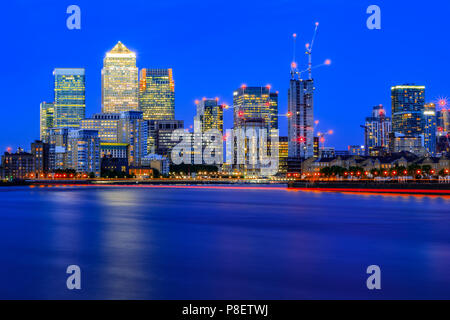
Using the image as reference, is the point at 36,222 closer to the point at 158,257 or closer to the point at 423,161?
the point at 158,257

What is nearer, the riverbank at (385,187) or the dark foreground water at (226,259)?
the dark foreground water at (226,259)

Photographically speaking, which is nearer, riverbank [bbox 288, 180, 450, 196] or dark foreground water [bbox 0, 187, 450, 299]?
dark foreground water [bbox 0, 187, 450, 299]

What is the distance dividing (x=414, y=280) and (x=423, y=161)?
171769 mm

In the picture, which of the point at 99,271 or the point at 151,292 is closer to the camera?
the point at 151,292

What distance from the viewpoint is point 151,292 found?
1950 centimetres

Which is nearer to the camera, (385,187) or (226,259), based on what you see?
(226,259)

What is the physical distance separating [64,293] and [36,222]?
1317 inches

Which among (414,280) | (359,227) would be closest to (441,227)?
(359,227)

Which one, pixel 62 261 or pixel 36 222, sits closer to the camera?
pixel 62 261

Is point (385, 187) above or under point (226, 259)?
under
